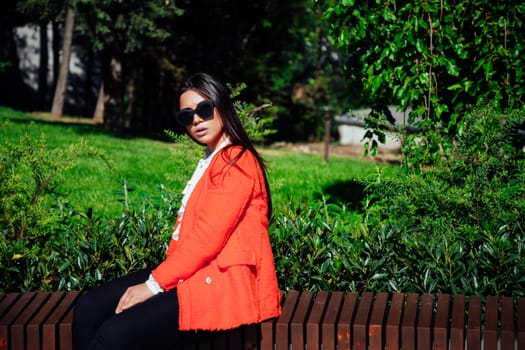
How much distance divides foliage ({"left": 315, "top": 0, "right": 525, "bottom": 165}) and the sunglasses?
2685 millimetres

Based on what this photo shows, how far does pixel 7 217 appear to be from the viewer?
4168 mm

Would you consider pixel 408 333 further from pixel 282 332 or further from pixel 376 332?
pixel 282 332

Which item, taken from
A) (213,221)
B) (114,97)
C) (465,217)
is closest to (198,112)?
(213,221)

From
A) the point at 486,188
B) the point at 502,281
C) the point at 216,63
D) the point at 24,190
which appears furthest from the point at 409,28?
the point at 216,63

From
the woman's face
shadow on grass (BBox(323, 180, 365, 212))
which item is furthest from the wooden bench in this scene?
shadow on grass (BBox(323, 180, 365, 212))

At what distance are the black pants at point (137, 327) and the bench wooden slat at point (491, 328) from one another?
119 centimetres

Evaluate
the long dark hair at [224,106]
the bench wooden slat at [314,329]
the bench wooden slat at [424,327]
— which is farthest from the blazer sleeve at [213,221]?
the bench wooden slat at [424,327]

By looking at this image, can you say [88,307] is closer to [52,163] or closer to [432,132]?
[52,163]

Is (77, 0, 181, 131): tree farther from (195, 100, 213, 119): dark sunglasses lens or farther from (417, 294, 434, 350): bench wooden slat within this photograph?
(417, 294, 434, 350): bench wooden slat

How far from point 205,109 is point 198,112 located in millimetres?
34

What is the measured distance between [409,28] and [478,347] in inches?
123

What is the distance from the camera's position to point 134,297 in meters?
2.85

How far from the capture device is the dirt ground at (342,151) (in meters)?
14.8

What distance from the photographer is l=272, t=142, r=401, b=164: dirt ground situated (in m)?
14.8
